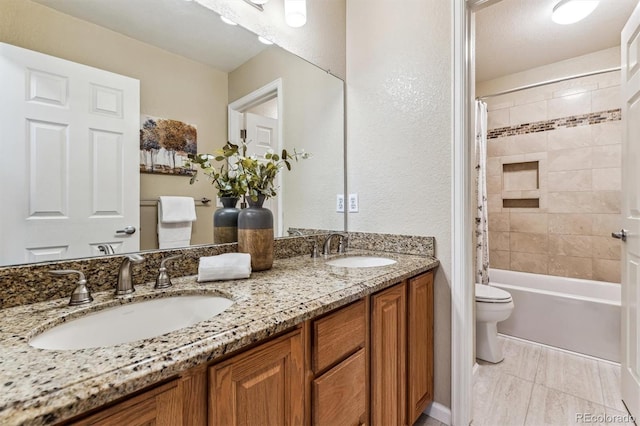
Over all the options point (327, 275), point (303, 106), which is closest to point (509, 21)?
point (303, 106)

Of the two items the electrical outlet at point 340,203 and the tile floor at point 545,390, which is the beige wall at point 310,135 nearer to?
the electrical outlet at point 340,203

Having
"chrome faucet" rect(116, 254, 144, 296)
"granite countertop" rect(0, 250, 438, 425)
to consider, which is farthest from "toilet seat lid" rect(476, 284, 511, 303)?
"chrome faucet" rect(116, 254, 144, 296)

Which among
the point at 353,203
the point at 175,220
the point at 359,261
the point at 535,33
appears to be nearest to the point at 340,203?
the point at 353,203

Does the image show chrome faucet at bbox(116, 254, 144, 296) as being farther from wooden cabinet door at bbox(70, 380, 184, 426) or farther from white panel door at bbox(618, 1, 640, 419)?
white panel door at bbox(618, 1, 640, 419)

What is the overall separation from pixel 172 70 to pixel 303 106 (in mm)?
757

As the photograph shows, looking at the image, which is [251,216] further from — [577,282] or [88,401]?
[577,282]

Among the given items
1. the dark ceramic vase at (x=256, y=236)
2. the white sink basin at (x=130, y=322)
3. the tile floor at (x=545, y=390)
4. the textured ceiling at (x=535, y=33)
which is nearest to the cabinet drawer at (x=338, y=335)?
the white sink basin at (x=130, y=322)

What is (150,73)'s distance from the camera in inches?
41.6

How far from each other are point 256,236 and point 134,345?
662 millimetres

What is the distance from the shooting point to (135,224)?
102 cm

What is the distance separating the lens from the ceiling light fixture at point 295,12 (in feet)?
4.72

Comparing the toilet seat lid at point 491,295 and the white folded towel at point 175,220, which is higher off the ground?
the white folded towel at point 175,220

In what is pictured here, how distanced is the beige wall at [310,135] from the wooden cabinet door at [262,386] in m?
0.93

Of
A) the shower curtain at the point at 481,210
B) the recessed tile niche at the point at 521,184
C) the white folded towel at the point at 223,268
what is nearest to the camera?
the white folded towel at the point at 223,268
